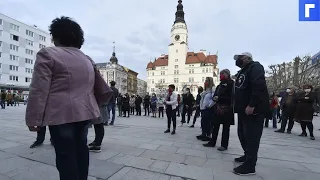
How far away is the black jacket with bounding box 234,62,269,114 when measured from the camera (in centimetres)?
306

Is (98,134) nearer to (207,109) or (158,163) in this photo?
(158,163)

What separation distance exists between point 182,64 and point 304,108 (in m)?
78.9

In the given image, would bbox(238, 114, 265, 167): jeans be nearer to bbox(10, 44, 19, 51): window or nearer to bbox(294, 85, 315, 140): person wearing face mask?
bbox(294, 85, 315, 140): person wearing face mask

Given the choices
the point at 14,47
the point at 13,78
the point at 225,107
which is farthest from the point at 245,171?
the point at 14,47

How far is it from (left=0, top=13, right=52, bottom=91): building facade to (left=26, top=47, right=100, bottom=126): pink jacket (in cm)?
5219

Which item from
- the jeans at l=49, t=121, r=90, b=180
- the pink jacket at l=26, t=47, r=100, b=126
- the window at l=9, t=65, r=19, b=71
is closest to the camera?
the pink jacket at l=26, t=47, r=100, b=126

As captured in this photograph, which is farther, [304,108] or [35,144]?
[304,108]

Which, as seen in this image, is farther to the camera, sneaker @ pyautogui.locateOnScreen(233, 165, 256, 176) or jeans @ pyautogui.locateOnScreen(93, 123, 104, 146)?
jeans @ pyautogui.locateOnScreen(93, 123, 104, 146)

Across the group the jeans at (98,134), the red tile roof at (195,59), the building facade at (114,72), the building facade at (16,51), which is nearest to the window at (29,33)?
the building facade at (16,51)

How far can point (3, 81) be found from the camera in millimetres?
46531

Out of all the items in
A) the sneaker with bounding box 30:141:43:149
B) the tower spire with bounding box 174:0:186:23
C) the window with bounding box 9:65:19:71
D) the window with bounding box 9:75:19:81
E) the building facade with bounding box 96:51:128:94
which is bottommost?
the sneaker with bounding box 30:141:43:149

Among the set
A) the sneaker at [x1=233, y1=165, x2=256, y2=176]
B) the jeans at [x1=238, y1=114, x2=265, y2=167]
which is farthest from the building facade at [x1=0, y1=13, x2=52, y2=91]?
the sneaker at [x1=233, y1=165, x2=256, y2=176]

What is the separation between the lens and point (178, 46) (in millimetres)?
83250

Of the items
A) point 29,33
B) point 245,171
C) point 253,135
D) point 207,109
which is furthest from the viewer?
point 29,33
